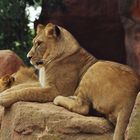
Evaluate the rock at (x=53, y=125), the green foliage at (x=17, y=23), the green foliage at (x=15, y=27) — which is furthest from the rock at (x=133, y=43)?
the rock at (x=53, y=125)

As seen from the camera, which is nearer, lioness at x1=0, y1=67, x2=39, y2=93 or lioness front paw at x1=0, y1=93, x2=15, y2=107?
lioness front paw at x1=0, y1=93, x2=15, y2=107

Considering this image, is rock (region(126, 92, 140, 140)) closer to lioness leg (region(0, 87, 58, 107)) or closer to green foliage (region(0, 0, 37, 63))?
lioness leg (region(0, 87, 58, 107))

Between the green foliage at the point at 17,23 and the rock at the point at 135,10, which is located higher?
the rock at the point at 135,10

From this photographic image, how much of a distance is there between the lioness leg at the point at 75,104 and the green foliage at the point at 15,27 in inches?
173

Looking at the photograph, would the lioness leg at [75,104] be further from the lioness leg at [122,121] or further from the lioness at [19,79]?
the lioness at [19,79]

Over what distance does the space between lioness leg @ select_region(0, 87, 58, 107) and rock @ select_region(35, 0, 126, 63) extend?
5087 millimetres

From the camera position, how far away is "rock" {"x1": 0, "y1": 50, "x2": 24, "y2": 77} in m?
9.55

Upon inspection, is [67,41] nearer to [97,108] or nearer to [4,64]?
[97,108]

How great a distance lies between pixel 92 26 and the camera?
12.5 metres

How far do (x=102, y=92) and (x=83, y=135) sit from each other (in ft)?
1.63

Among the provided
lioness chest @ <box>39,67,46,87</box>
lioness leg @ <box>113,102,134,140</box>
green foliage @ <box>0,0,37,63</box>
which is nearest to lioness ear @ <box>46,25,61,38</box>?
lioness chest @ <box>39,67,46,87</box>

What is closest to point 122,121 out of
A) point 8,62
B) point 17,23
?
point 8,62

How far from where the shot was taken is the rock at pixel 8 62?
9.55m

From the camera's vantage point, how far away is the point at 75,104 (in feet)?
22.3
